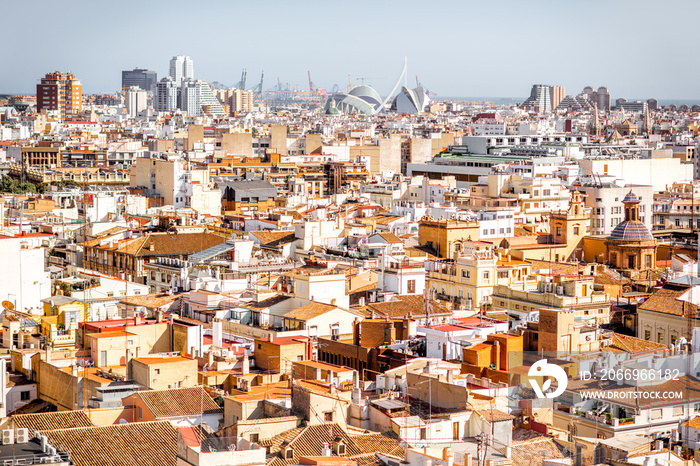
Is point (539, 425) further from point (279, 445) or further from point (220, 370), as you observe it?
point (220, 370)

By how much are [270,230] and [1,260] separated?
9015mm

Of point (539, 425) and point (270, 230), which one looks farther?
point (270, 230)

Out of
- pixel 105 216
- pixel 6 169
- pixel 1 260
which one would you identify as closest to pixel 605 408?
pixel 1 260

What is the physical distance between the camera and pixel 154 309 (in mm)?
14961

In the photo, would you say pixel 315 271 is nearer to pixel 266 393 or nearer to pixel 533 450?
pixel 266 393

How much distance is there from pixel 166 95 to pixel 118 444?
116m

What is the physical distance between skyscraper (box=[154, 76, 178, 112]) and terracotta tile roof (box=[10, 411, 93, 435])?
372ft

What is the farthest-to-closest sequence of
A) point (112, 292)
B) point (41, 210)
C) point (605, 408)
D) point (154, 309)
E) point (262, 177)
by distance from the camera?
point (262, 177), point (41, 210), point (112, 292), point (154, 309), point (605, 408)

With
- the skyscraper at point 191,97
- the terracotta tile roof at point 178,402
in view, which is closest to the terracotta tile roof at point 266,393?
the terracotta tile roof at point 178,402

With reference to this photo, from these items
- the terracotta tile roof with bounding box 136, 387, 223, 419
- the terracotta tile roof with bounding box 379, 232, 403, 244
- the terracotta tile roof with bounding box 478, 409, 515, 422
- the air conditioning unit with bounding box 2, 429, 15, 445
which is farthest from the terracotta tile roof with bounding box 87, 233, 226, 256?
the air conditioning unit with bounding box 2, 429, 15, 445

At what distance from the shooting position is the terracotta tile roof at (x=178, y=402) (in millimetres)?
9820

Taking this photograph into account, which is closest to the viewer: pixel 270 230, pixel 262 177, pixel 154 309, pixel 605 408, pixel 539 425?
pixel 539 425

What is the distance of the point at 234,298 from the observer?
607 inches

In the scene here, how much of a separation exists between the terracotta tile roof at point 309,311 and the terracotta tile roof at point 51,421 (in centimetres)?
482
